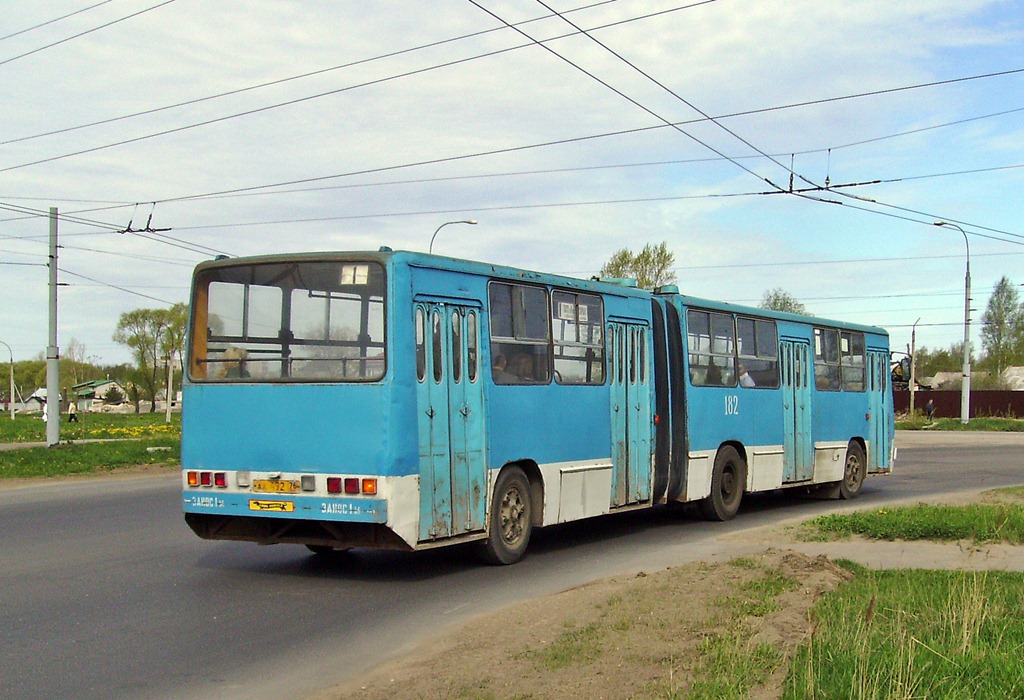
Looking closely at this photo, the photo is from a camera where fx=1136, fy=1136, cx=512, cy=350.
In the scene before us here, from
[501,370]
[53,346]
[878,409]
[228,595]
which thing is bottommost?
[228,595]

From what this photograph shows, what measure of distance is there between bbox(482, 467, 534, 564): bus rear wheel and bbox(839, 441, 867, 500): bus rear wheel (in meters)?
9.50

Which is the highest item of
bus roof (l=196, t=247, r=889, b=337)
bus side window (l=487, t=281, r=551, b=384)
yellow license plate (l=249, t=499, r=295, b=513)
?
bus roof (l=196, t=247, r=889, b=337)

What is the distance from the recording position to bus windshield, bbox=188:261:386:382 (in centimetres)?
1004

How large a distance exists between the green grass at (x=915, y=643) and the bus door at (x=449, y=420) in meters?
3.45

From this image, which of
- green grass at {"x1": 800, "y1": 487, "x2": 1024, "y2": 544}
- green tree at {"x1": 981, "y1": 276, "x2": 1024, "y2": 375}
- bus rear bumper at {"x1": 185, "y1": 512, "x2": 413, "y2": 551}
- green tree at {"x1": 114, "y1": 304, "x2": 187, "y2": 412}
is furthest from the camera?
green tree at {"x1": 981, "y1": 276, "x2": 1024, "y2": 375}

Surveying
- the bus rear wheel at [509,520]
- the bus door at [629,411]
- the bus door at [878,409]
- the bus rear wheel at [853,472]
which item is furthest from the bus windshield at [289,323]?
the bus door at [878,409]

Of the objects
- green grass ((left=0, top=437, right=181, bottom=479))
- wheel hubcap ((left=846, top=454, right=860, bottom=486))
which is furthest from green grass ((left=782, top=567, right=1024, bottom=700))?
green grass ((left=0, top=437, right=181, bottom=479))

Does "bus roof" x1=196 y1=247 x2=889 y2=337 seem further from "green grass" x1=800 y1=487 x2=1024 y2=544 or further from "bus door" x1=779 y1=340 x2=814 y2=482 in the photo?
"green grass" x1=800 y1=487 x2=1024 y2=544

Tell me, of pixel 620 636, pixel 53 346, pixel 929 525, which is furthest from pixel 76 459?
pixel 620 636

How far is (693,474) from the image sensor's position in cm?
1477

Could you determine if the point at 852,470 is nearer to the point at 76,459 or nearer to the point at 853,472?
the point at 853,472

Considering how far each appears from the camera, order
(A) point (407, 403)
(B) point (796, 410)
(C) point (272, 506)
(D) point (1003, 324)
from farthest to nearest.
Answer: (D) point (1003, 324) → (B) point (796, 410) → (C) point (272, 506) → (A) point (407, 403)

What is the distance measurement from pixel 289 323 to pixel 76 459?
18.0 m

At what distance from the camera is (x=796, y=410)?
58.1 ft
